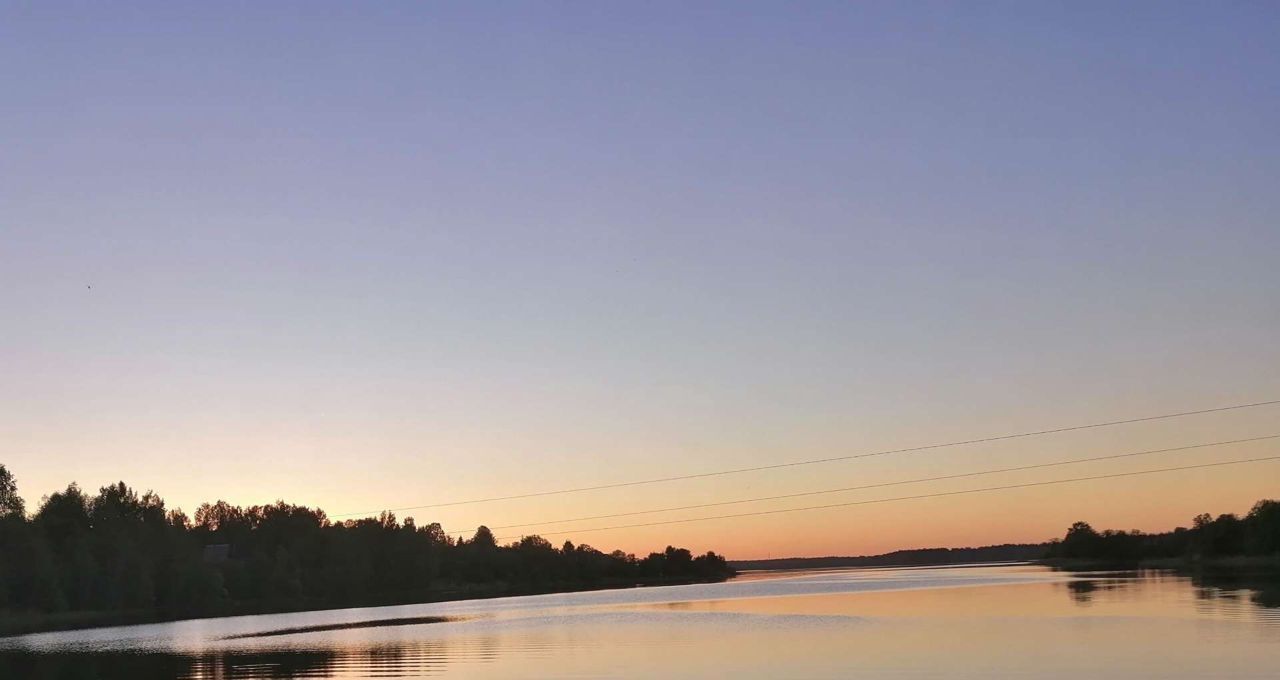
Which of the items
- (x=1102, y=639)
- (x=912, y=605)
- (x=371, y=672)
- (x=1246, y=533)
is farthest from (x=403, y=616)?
(x=1246, y=533)

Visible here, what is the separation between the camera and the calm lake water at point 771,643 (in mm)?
39188

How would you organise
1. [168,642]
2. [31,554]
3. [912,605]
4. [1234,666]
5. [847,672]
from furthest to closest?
[31,554] → [912,605] → [168,642] → [847,672] → [1234,666]

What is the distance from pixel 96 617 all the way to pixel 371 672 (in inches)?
3665

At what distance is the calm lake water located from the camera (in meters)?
39.2

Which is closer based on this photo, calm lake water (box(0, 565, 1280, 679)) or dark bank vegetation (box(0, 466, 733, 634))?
calm lake water (box(0, 565, 1280, 679))

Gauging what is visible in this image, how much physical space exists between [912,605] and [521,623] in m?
27.0

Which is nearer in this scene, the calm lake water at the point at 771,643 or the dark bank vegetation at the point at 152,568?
the calm lake water at the point at 771,643

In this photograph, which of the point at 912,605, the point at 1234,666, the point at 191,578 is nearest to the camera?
the point at 1234,666

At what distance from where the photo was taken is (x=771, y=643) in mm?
51469

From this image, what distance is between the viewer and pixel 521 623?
257ft

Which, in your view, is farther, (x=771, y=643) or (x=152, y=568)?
(x=152, y=568)

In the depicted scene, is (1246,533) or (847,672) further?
(1246,533)

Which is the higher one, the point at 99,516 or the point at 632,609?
the point at 99,516

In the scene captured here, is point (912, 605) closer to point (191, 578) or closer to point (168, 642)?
point (168, 642)
